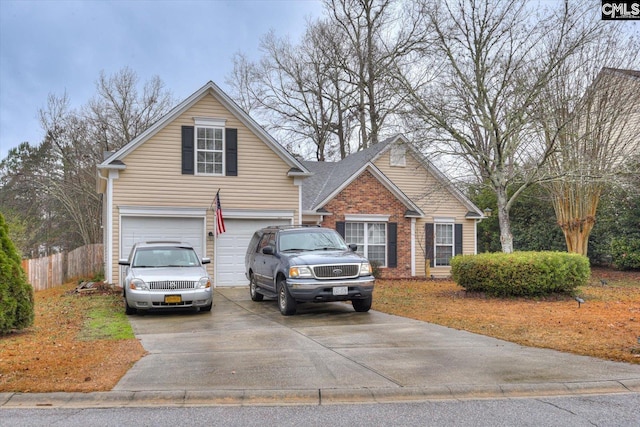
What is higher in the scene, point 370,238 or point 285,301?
point 370,238

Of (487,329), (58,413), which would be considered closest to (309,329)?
(487,329)

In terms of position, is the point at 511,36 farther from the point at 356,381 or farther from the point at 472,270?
the point at 356,381

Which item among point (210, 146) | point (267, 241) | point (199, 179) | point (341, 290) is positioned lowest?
point (341, 290)

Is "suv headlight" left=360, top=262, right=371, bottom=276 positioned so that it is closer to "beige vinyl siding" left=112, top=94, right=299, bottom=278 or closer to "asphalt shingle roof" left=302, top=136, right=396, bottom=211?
"beige vinyl siding" left=112, top=94, right=299, bottom=278

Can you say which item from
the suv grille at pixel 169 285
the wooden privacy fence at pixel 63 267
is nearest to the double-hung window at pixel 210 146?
the suv grille at pixel 169 285

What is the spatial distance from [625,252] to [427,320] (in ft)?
54.1

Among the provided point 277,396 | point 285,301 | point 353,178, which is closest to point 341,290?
point 285,301

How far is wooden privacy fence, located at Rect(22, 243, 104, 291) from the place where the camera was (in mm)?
24125

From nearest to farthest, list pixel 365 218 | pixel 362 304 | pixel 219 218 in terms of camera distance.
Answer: pixel 362 304
pixel 219 218
pixel 365 218

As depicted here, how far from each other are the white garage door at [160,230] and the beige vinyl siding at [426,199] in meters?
9.32

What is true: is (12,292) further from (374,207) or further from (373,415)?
(374,207)

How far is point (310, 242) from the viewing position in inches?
514

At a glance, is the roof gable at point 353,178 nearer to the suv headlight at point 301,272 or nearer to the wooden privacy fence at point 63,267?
the suv headlight at point 301,272

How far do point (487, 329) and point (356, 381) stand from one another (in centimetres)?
457
